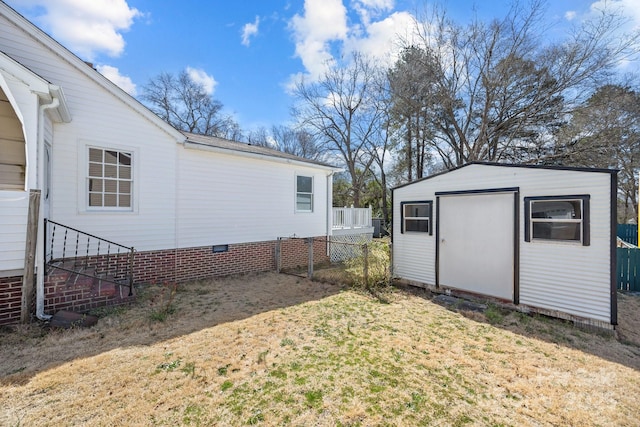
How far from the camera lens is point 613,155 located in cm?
1485

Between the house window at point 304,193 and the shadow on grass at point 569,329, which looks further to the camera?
the house window at point 304,193

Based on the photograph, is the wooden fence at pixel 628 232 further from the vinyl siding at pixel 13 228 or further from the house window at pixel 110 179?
the vinyl siding at pixel 13 228

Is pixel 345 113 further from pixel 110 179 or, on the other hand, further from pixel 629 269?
pixel 110 179

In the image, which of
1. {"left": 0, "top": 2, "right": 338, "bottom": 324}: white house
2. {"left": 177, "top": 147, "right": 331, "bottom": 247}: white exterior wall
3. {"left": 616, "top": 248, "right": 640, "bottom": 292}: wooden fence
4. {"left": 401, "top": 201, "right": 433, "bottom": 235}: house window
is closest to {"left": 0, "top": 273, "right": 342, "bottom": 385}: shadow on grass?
{"left": 0, "top": 2, "right": 338, "bottom": 324}: white house

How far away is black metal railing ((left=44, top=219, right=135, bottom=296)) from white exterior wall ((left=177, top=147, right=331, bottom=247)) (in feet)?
4.74

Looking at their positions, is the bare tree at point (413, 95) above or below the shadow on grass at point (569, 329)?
above

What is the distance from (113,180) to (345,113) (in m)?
20.6

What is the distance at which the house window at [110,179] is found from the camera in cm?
631

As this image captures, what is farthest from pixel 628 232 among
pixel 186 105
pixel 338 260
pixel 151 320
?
pixel 186 105

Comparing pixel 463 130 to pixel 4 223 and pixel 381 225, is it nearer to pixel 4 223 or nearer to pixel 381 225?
pixel 381 225

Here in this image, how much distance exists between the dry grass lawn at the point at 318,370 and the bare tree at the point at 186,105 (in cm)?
2304

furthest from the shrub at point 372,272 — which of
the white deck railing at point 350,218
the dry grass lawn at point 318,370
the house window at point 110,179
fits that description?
the house window at point 110,179

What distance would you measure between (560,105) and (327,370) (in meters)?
19.4

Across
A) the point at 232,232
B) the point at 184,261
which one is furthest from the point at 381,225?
the point at 184,261
